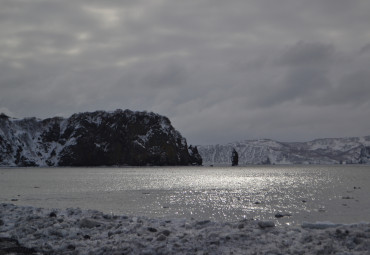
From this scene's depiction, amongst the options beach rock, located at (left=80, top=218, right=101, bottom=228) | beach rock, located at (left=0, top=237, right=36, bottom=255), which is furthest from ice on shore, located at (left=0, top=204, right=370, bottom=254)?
beach rock, located at (left=0, top=237, right=36, bottom=255)

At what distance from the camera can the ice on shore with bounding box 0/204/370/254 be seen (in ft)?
47.7

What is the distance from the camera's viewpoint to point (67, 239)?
57.2ft

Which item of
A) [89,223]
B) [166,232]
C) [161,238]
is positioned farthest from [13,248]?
[166,232]

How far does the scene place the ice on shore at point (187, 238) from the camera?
14547 millimetres

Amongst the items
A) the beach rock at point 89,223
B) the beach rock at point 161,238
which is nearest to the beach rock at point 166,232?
the beach rock at point 161,238

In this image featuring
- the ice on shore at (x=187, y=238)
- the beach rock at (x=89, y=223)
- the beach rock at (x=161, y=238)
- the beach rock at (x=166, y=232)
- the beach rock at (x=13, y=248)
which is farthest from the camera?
the beach rock at (x=89, y=223)

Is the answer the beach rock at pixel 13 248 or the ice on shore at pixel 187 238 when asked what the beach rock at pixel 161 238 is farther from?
the beach rock at pixel 13 248

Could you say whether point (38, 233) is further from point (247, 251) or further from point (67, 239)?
point (247, 251)

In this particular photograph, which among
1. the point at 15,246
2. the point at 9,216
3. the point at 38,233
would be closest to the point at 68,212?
the point at 9,216

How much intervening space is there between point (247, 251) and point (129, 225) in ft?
25.0

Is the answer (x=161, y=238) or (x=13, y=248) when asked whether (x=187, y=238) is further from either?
(x=13, y=248)

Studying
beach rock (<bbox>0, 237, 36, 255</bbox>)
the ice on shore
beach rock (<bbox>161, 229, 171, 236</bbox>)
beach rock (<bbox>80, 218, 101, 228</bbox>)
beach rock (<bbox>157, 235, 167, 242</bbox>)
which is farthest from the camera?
beach rock (<bbox>80, 218, 101, 228</bbox>)

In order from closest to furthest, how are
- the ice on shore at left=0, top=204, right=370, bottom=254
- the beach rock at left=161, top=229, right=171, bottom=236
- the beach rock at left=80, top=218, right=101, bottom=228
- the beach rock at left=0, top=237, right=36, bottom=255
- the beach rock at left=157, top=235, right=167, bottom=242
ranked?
the ice on shore at left=0, top=204, right=370, bottom=254 → the beach rock at left=0, top=237, right=36, bottom=255 → the beach rock at left=157, top=235, right=167, bottom=242 → the beach rock at left=161, top=229, right=171, bottom=236 → the beach rock at left=80, top=218, right=101, bottom=228

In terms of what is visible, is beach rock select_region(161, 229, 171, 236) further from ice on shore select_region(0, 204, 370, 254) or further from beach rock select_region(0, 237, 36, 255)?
beach rock select_region(0, 237, 36, 255)
